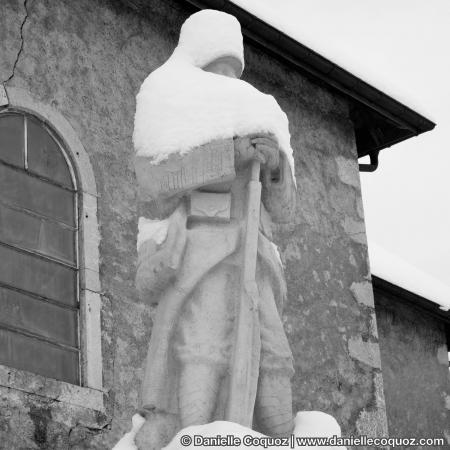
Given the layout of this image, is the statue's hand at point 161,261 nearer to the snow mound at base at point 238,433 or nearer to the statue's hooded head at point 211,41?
the snow mound at base at point 238,433

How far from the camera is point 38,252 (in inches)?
322

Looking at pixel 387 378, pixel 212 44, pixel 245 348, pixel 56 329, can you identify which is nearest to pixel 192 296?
pixel 245 348

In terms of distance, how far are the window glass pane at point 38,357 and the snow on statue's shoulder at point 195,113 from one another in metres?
2.31

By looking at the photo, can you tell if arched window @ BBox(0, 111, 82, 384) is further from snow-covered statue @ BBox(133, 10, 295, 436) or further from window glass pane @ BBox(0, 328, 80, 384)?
snow-covered statue @ BBox(133, 10, 295, 436)

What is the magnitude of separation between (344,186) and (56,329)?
3.50m

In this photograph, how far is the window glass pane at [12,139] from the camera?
27.2ft

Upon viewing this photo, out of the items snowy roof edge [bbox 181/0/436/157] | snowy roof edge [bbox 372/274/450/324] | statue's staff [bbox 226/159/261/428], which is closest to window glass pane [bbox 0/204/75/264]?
snowy roof edge [bbox 181/0/436/157]

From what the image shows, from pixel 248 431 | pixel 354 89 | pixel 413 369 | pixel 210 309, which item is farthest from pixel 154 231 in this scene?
pixel 413 369

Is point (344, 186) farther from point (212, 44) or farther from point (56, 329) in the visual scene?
point (212, 44)

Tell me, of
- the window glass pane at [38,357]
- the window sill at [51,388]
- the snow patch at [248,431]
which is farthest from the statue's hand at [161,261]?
the window glass pane at [38,357]

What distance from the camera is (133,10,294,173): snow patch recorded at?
18.3 ft

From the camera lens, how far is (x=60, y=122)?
→ 28.1 feet

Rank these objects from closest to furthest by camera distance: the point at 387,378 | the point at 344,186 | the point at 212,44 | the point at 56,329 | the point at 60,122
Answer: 1. the point at 212,44
2. the point at 56,329
3. the point at 60,122
4. the point at 344,186
5. the point at 387,378

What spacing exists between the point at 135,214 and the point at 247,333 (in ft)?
11.8
